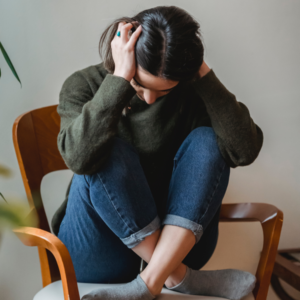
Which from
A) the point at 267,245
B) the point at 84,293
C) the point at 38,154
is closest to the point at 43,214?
the point at 38,154

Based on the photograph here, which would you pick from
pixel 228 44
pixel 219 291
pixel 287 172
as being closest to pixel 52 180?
pixel 219 291

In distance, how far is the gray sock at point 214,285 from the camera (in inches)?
29.6

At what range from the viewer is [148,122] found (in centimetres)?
87

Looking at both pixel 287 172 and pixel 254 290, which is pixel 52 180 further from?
pixel 287 172

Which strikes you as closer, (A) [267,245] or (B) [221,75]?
(A) [267,245]

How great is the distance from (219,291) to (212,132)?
1.28 ft

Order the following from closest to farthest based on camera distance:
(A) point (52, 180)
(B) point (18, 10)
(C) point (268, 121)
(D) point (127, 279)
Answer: (D) point (127, 279) < (B) point (18, 10) < (A) point (52, 180) < (C) point (268, 121)

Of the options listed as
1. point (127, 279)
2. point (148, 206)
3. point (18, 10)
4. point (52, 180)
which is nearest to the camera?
point (148, 206)

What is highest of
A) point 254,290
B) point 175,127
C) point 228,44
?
point 228,44

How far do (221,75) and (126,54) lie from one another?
2.10ft

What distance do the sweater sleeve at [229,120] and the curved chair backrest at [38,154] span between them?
48cm

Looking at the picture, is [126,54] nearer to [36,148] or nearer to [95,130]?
[95,130]

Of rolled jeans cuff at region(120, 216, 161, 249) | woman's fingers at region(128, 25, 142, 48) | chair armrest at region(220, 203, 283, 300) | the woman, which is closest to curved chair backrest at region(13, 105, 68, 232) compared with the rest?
the woman

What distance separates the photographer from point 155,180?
0.88 metres
